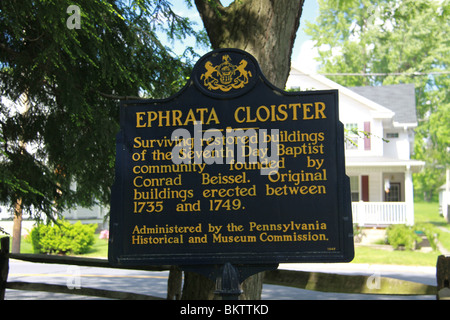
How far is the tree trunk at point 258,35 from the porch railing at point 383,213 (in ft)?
73.2

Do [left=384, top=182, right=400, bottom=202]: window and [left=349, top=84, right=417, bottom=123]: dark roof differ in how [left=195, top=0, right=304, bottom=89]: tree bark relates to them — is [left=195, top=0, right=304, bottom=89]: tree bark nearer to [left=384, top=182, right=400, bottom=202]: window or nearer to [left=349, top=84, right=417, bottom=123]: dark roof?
[left=349, top=84, right=417, bottom=123]: dark roof

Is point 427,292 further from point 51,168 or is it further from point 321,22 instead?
point 321,22

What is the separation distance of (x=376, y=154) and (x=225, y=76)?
2773cm

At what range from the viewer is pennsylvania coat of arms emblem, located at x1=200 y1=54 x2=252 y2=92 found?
13.9ft

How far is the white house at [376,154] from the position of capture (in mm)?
27500

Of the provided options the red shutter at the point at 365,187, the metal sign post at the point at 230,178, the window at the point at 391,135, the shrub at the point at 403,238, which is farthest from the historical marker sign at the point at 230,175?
the window at the point at 391,135

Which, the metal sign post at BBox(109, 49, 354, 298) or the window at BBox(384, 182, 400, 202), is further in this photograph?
the window at BBox(384, 182, 400, 202)

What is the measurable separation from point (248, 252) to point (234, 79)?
133 centimetres

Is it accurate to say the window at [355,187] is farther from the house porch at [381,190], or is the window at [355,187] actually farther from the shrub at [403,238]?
the shrub at [403,238]

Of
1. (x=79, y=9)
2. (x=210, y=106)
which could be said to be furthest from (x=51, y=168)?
(x=210, y=106)

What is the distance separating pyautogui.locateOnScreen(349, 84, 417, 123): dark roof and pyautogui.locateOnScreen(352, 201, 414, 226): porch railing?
8307 mm

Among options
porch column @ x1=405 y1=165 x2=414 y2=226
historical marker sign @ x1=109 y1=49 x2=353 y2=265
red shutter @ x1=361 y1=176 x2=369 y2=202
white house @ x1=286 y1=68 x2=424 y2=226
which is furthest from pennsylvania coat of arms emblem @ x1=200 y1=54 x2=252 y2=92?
red shutter @ x1=361 y1=176 x2=369 y2=202

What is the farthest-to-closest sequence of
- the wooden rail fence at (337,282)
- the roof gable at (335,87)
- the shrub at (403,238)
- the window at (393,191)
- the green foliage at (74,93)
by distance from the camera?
the window at (393,191), the roof gable at (335,87), the shrub at (403,238), the green foliage at (74,93), the wooden rail fence at (337,282)

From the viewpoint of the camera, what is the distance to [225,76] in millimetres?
4262
